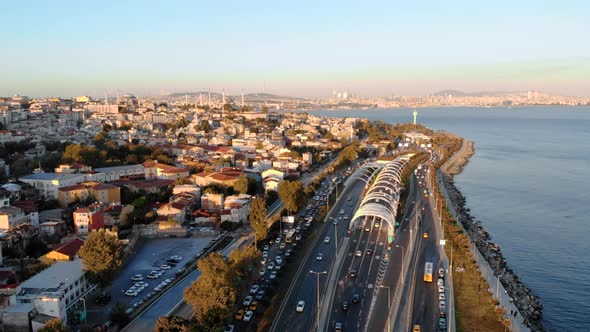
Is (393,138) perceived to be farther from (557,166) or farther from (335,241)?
(335,241)

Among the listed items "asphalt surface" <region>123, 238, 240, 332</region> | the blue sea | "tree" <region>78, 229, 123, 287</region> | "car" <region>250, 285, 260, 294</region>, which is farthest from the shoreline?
"tree" <region>78, 229, 123, 287</region>

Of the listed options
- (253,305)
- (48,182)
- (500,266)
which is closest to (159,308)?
(253,305)

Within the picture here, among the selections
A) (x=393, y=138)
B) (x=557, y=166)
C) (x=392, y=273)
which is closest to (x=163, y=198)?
(x=392, y=273)

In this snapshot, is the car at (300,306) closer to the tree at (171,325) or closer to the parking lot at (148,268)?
the tree at (171,325)

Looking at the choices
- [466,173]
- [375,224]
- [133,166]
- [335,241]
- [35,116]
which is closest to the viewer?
[335,241]

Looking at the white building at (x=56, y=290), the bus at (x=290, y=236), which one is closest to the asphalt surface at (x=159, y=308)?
the white building at (x=56, y=290)
